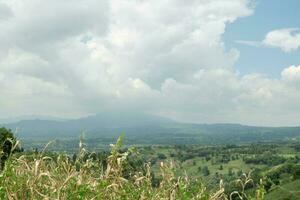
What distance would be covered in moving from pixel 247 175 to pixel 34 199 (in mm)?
3281

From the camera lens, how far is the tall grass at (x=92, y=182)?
664cm

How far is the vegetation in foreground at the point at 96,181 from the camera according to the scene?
6.65 meters

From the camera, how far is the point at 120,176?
747 cm

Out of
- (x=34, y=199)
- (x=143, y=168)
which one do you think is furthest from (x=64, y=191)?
(x=143, y=168)

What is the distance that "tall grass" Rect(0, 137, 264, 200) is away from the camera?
6.64 meters

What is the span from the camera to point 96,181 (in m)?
7.39

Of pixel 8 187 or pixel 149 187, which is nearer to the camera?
pixel 8 187

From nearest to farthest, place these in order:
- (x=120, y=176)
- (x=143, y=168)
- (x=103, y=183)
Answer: (x=103, y=183), (x=120, y=176), (x=143, y=168)

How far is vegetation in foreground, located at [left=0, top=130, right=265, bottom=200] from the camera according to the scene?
6648mm

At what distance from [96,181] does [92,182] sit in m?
0.08


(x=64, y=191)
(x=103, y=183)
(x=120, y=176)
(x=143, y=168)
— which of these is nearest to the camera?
(x=64, y=191)

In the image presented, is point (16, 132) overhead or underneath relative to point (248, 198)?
overhead

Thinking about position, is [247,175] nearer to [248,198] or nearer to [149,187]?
[248,198]

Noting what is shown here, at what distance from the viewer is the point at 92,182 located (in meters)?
7.34
